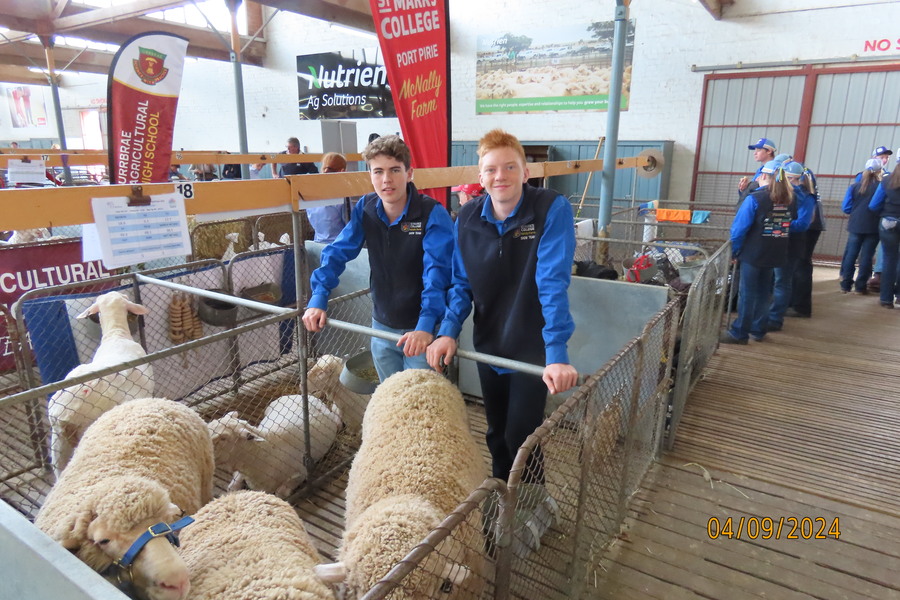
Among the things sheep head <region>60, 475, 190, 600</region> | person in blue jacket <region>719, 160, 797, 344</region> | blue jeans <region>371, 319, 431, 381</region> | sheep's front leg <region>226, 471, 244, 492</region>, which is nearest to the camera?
sheep head <region>60, 475, 190, 600</region>

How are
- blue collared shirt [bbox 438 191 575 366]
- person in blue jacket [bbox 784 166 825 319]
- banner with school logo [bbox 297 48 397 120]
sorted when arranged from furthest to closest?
banner with school logo [bbox 297 48 397 120], person in blue jacket [bbox 784 166 825 319], blue collared shirt [bbox 438 191 575 366]

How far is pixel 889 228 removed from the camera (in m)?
6.56

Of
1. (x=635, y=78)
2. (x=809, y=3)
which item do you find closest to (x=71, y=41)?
(x=635, y=78)

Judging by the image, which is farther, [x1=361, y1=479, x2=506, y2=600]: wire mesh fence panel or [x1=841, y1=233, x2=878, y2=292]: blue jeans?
[x1=841, y1=233, x2=878, y2=292]: blue jeans

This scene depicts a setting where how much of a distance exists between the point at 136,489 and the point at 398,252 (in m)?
1.56

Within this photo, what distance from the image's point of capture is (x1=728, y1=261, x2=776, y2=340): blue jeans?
5.30m

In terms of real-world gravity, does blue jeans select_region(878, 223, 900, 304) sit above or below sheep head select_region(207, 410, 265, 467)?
above

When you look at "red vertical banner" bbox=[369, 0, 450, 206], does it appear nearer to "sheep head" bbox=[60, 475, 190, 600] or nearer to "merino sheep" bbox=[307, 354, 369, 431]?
"merino sheep" bbox=[307, 354, 369, 431]

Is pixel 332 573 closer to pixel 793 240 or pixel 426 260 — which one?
pixel 426 260

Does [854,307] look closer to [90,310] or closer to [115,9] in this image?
[90,310]

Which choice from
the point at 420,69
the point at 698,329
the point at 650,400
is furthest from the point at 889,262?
the point at 420,69

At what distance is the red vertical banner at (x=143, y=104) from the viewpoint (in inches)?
153

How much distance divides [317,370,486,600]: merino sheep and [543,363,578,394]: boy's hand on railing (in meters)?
0.53
